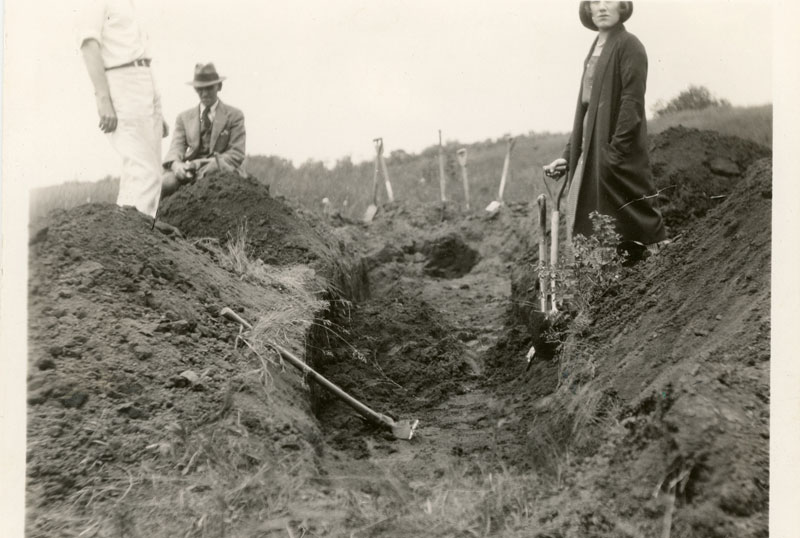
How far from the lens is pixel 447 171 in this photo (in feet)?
39.8

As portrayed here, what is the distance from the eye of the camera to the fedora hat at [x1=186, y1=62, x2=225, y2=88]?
247 inches

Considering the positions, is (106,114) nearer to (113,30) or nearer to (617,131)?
(113,30)

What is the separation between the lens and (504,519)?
332 centimetres

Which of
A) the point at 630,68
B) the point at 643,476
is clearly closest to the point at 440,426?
the point at 643,476

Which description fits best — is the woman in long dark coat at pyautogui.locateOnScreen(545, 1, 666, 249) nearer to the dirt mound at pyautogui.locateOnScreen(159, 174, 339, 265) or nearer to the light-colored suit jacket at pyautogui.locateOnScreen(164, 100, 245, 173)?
the dirt mound at pyautogui.locateOnScreen(159, 174, 339, 265)

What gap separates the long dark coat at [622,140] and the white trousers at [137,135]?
2.85 meters

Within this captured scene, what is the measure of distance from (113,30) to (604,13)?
9.95 feet

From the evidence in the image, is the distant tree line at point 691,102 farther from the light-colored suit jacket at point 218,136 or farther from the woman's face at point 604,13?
the light-colored suit jacket at point 218,136

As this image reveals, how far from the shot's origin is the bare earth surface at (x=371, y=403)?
10.5 ft

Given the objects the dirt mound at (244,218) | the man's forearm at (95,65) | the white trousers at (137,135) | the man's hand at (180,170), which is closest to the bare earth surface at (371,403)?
the dirt mound at (244,218)

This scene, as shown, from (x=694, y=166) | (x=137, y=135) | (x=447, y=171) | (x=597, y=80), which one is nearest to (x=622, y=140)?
(x=597, y=80)

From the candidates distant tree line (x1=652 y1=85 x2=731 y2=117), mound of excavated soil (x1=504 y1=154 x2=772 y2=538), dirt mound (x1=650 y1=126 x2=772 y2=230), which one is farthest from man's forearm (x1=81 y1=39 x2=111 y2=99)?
dirt mound (x1=650 y1=126 x2=772 y2=230)

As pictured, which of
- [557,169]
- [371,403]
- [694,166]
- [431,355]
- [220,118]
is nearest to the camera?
[371,403]

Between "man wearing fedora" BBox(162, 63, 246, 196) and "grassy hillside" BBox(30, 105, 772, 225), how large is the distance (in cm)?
108
